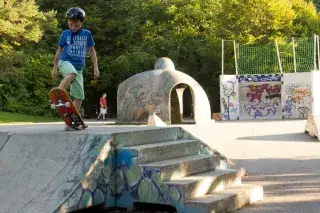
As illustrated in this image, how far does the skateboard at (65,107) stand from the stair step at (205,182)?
199 cm

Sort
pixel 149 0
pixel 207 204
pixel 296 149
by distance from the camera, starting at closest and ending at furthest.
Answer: pixel 207 204
pixel 296 149
pixel 149 0

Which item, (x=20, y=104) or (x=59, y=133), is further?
(x=20, y=104)

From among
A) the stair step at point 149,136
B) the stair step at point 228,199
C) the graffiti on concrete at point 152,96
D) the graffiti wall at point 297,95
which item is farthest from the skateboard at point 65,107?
the graffiti wall at point 297,95

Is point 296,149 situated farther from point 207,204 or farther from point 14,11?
point 14,11

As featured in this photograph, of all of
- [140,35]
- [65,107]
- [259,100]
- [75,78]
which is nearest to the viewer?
[65,107]

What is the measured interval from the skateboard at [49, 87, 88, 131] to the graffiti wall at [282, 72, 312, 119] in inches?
1045

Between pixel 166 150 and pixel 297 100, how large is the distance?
27.2m

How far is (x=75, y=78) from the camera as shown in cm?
747

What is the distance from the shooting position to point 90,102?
41.6m

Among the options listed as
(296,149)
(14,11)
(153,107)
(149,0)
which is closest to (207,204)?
(296,149)

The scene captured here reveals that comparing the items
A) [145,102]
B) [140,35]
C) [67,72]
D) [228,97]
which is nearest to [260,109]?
[228,97]

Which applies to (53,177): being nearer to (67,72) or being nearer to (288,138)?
(67,72)

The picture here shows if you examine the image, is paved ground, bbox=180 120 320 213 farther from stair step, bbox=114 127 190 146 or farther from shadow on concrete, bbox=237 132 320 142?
stair step, bbox=114 127 190 146

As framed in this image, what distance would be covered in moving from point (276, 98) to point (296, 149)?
68.5ft
